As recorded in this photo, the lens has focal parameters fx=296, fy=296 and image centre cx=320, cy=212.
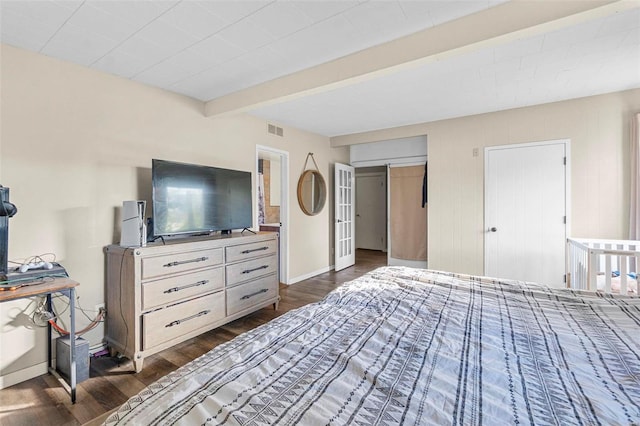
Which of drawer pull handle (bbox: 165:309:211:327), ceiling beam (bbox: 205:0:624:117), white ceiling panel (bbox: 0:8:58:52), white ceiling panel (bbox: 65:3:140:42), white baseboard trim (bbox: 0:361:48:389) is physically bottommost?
white baseboard trim (bbox: 0:361:48:389)

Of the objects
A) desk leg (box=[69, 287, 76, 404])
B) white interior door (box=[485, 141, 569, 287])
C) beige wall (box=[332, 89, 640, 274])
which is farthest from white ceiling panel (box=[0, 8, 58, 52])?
white interior door (box=[485, 141, 569, 287])

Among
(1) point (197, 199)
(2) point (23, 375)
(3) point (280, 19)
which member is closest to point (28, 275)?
(2) point (23, 375)

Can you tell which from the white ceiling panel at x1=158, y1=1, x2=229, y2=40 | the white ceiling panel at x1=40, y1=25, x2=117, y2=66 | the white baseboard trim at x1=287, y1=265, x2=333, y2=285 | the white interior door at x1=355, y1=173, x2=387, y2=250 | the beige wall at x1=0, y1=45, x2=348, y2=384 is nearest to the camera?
the white ceiling panel at x1=158, y1=1, x2=229, y2=40

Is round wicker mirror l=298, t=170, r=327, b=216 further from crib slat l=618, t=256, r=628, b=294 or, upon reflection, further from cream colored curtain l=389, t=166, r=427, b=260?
crib slat l=618, t=256, r=628, b=294

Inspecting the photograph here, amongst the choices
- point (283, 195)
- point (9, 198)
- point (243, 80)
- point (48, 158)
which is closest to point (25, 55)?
point (48, 158)

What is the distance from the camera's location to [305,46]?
2197 millimetres

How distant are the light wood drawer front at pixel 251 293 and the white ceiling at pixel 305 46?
191 centimetres

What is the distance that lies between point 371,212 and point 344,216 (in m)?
2.32

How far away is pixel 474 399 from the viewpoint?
86 cm

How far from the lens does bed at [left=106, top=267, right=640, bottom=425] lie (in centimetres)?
81

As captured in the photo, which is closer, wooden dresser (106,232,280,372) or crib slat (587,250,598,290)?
wooden dresser (106,232,280,372)

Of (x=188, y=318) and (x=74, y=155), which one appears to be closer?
(x=74, y=155)

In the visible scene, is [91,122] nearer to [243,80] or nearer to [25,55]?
[25,55]

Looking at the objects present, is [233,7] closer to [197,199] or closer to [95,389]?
[197,199]
